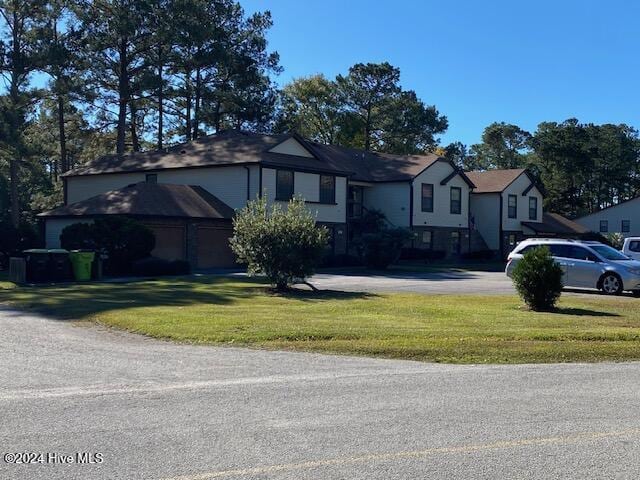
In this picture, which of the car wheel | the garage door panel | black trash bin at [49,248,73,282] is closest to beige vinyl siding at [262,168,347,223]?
the garage door panel

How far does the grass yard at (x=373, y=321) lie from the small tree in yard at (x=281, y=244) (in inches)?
28.5

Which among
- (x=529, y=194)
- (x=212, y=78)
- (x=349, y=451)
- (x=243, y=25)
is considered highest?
(x=243, y=25)

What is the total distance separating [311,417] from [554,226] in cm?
5513

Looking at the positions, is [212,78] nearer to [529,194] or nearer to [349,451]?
→ [529,194]

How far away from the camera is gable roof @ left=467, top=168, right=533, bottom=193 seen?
178 ft

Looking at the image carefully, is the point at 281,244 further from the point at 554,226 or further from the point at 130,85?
the point at 554,226

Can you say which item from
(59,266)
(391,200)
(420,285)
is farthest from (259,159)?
(420,285)

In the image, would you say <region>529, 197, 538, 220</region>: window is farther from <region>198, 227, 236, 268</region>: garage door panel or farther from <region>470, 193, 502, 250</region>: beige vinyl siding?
<region>198, 227, 236, 268</region>: garage door panel

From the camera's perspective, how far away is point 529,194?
57094 mm

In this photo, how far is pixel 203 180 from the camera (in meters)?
41.2

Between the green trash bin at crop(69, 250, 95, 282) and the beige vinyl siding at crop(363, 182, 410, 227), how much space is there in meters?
23.7

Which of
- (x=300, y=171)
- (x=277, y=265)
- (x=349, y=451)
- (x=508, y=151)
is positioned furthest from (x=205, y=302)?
(x=508, y=151)

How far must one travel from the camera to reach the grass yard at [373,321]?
11.9 meters

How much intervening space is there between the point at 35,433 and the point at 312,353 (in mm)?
5596
